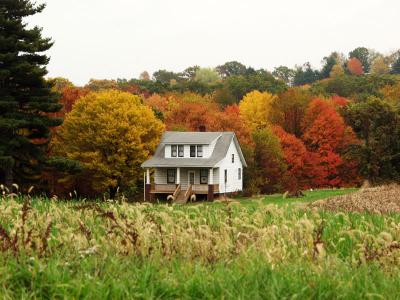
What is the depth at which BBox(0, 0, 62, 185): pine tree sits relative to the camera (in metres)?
39.2

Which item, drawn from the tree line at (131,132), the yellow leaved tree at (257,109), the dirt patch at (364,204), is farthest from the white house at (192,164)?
the dirt patch at (364,204)

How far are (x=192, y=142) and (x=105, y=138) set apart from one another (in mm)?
9626

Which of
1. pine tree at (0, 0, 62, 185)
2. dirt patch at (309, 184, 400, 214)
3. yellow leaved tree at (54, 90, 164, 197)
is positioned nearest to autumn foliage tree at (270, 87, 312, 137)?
yellow leaved tree at (54, 90, 164, 197)

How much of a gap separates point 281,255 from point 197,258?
98cm

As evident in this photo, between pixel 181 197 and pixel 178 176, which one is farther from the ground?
pixel 178 176

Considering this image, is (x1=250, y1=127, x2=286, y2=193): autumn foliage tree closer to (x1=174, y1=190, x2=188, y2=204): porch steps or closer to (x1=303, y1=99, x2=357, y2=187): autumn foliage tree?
(x1=303, y1=99, x2=357, y2=187): autumn foliage tree

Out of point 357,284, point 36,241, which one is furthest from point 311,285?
point 36,241

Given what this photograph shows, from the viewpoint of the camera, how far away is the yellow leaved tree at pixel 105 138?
54.2 m

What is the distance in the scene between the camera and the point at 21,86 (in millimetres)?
41094

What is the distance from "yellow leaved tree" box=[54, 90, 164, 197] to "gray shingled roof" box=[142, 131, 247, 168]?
2548 mm

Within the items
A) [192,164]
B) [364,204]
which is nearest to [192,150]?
[192,164]

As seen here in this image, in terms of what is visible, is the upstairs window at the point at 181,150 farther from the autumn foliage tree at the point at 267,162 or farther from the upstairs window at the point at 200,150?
the autumn foliage tree at the point at 267,162

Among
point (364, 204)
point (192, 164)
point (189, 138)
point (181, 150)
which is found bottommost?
point (364, 204)

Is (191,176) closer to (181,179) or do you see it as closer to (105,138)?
(181,179)
